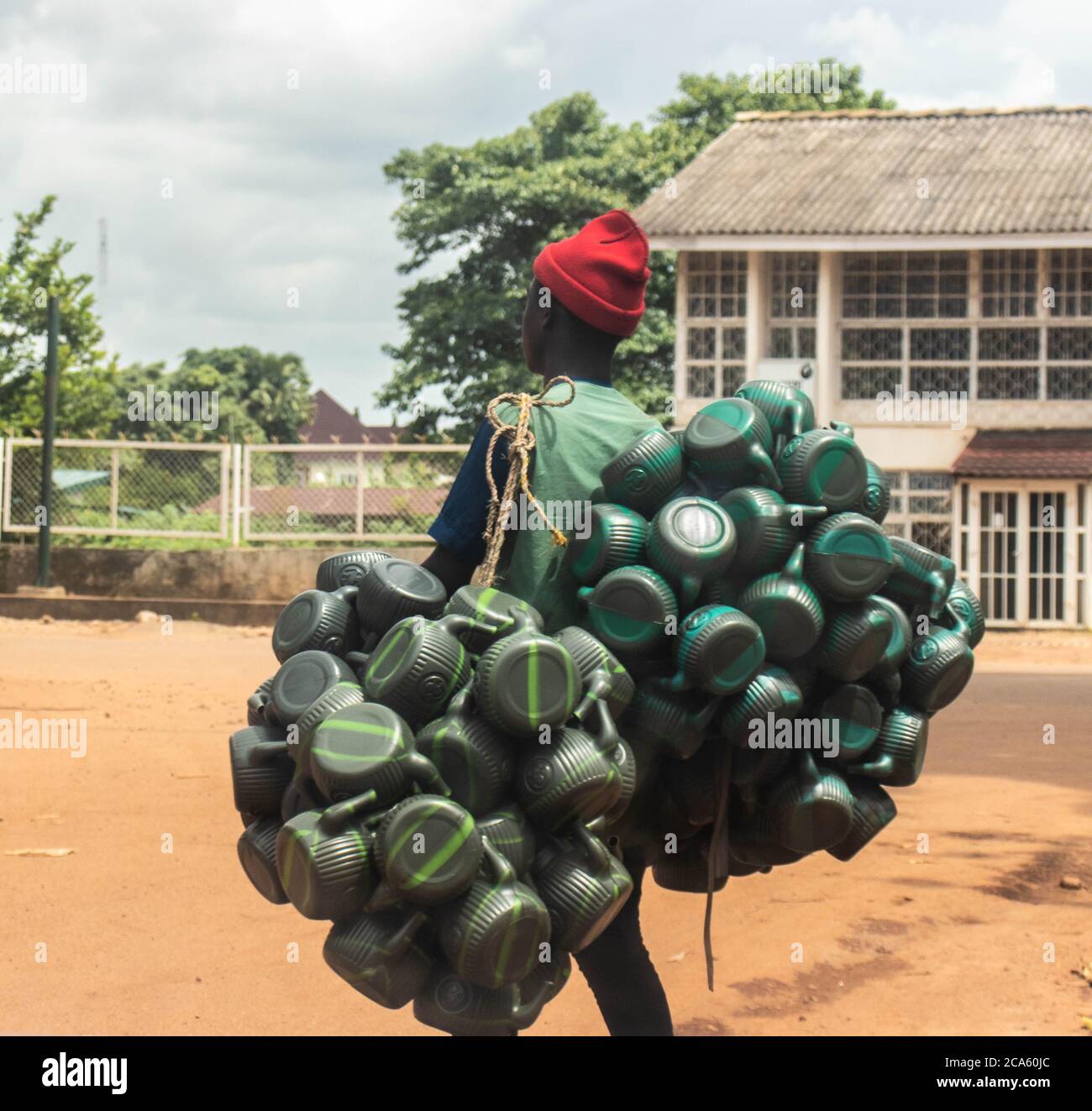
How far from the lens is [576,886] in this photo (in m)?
2.46

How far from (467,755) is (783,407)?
1.08 meters

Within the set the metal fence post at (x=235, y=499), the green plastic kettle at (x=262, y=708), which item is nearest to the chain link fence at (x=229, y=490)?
the metal fence post at (x=235, y=499)

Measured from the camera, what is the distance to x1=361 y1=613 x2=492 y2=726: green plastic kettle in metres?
2.43

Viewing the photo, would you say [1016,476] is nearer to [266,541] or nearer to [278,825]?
[266,541]

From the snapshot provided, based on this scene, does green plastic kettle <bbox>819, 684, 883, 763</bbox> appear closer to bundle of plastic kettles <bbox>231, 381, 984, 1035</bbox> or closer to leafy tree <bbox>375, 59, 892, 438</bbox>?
bundle of plastic kettles <bbox>231, 381, 984, 1035</bbox>

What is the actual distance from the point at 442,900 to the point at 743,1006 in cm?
199

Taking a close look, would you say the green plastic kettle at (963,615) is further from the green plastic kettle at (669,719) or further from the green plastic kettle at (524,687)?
the green plastic kettle at (524,687)

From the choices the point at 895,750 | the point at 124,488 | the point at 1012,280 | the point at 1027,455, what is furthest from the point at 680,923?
the point at 1012,280

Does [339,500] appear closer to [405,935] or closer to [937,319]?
[937,319]

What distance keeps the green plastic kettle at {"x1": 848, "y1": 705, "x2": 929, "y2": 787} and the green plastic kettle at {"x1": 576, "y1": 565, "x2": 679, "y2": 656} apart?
58 centimetres

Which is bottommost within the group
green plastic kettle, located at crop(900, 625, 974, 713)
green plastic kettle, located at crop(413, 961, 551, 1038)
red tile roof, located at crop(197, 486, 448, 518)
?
green plastic kettle, located at crop(413, 961, 551, 1038)

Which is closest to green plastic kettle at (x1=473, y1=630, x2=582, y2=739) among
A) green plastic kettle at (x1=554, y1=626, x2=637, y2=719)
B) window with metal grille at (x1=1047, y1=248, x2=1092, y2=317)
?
green plastic kettle at (x1=554, y1=626, x2=637, y2=719)

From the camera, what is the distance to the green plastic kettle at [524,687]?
240 centimetres

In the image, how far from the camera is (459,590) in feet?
8.68
